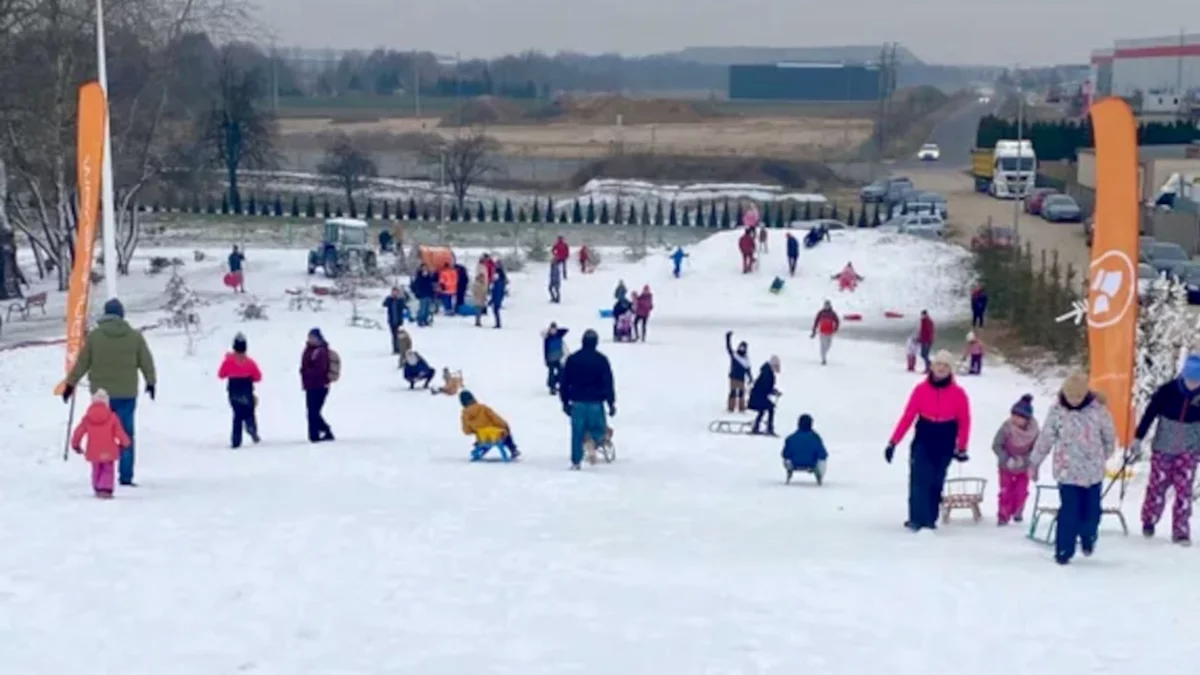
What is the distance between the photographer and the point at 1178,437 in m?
10.5

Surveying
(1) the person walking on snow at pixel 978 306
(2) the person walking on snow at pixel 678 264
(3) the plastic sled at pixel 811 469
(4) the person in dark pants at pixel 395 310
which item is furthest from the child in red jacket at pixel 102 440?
(2) the person walking on snow at pixel 678 264

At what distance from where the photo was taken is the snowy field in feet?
25.0

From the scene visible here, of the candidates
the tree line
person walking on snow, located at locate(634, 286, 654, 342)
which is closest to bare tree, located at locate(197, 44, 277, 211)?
the tree line

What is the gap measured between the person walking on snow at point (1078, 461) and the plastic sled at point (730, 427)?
914 cm

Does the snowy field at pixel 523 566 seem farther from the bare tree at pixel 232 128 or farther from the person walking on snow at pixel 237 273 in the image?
the bare tree at pixel 232 128

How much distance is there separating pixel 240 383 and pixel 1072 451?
8537 millimetres

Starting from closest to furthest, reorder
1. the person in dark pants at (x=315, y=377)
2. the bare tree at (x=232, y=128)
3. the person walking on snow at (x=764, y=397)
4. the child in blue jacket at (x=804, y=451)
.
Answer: the child in blue jacket at (x=804, y=451) → the person in dark pants at (x=315, y=377) → the person walking on snow at (x=764, y=397) → the bare tree at (x=232, y=128)

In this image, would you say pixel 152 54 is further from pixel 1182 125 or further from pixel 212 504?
pixel 1182 125

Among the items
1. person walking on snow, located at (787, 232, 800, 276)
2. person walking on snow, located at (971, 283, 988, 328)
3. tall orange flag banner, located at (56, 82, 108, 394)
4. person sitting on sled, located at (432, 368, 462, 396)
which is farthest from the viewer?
person walking on snow, located at (787, 232, 800, 276)

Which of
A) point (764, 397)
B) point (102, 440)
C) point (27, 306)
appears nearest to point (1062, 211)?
point (27, 306)

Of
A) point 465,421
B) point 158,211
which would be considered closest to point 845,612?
point 465,421

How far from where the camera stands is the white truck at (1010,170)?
6150cm

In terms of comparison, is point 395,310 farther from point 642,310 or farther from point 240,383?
point 240,383

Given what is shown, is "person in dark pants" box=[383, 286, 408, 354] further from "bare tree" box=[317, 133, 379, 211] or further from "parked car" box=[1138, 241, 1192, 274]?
"bare tree" box=[317, 133, 379, 211]
